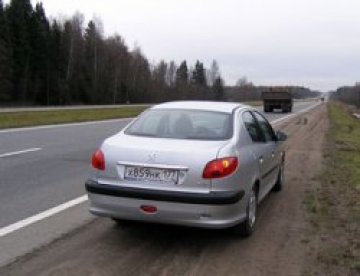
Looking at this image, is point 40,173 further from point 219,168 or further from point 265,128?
point 219,168

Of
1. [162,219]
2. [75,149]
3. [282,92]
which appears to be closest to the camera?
[162,219]

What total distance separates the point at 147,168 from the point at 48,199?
290 centimetres

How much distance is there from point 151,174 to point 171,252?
2.66 feet

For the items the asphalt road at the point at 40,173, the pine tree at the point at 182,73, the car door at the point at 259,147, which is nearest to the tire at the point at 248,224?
the car door at the point at 259,147

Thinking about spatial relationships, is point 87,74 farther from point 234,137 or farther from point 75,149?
point 234,137

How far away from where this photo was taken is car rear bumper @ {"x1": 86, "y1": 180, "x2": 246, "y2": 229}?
586 cm

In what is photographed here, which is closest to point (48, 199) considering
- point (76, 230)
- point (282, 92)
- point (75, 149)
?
point (76, 230)

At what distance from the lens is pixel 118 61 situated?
107 m

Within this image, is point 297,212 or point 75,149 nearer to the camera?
point 297,212

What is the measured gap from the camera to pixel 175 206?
588cm

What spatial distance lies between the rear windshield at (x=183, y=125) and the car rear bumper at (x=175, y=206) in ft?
2.75

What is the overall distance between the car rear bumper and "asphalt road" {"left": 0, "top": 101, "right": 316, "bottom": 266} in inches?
33.1

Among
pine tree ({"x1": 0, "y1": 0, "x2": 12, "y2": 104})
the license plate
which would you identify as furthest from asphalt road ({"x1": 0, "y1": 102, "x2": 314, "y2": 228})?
pine tree ({"x1": 0, "y1": 0, "x2": 12, "y2": 104})

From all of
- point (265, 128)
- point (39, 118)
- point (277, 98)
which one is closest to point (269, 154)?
point (265, 128)
